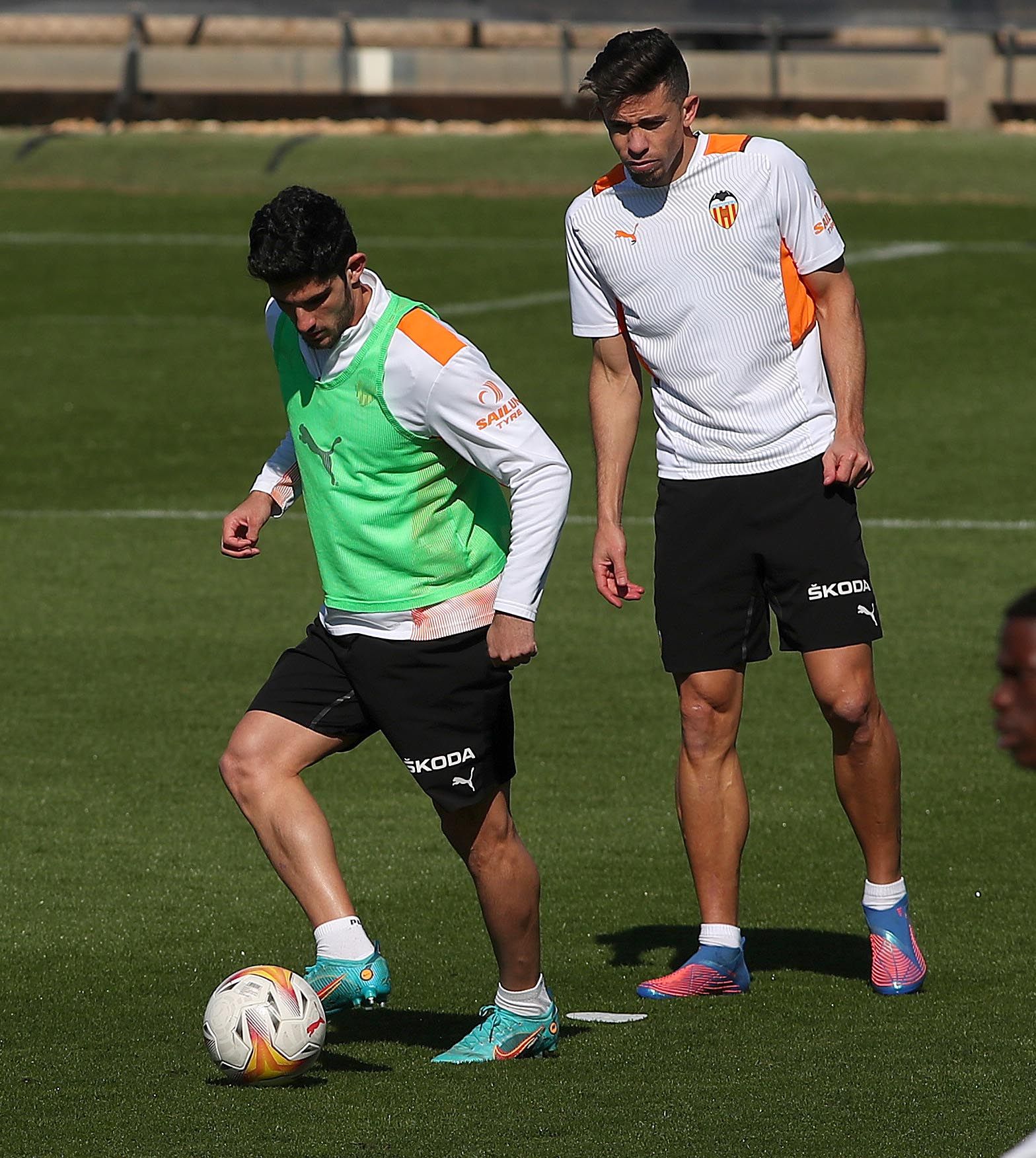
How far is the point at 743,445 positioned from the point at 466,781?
1.28m

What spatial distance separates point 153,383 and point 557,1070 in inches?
509

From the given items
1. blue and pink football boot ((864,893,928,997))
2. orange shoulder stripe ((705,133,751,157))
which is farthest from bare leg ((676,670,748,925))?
orange shoulder stripe ((705,133,751,157))

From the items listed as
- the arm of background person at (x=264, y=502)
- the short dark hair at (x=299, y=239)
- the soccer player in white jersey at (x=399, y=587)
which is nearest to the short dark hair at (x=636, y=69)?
the soccer player in white jersey at (x=399, y=587)

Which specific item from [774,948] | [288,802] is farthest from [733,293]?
[774,948]

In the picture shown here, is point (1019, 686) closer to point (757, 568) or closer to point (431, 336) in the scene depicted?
point (431, 336)

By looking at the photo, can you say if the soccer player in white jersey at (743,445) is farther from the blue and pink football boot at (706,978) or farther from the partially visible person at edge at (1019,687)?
the partially visible person at edge at (1019,687)

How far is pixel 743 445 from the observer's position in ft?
19.4

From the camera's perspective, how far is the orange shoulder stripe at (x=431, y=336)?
16.8 feet

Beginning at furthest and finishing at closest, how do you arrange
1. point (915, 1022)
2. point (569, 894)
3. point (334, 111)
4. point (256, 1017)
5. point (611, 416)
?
point (334, 111) < point (569, 894) < point (611, 416) < point (915, 1022) < point (256, 1017)

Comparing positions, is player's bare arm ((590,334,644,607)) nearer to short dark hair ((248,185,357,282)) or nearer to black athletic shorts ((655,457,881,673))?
black athletic shorts ((655,457,881,673))

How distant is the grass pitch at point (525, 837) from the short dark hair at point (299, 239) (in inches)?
73.5

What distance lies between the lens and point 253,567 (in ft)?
39.2

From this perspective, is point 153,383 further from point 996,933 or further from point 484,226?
point 996,933

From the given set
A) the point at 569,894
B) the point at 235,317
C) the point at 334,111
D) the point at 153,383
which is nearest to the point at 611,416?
the point at 569,894
